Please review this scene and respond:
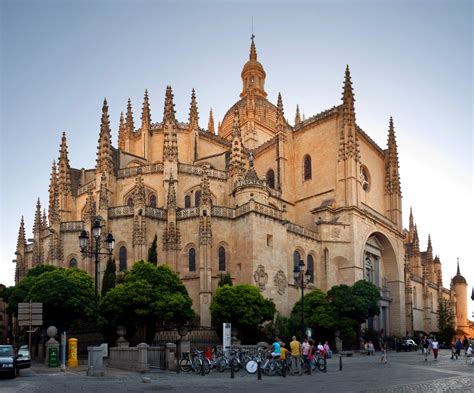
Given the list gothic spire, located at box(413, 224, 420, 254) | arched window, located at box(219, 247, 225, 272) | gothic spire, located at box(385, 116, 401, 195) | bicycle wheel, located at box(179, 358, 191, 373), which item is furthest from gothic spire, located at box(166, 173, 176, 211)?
gothic spire, located at box(413, 224, 420, 254)

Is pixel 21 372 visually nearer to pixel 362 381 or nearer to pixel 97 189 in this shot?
pixel 362 381

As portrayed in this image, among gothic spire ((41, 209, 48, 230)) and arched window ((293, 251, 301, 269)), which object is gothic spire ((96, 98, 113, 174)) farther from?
arched window ((293, 251, 301, 269))

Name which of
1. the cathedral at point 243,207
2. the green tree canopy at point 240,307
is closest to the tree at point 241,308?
the green tree canopy at point 240,307

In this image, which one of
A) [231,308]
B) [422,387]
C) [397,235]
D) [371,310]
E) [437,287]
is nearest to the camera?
[422,387]

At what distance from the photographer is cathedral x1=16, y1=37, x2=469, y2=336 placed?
4244 cm

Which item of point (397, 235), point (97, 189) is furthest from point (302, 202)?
point (97, 189)

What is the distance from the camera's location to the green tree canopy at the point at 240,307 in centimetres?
3597

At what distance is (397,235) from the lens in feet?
199

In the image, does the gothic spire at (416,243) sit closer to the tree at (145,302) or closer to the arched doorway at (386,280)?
the arched doorway at (386,280)

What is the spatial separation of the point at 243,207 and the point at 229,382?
24227 millimetres

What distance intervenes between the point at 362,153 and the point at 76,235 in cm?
2975

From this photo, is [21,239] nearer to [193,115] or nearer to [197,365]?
[193,115]

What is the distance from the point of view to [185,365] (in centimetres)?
2328

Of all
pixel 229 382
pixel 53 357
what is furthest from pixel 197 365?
pixel 53 357
